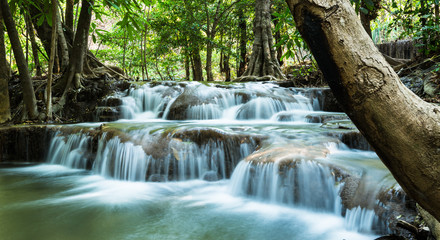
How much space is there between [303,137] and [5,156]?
6166mm

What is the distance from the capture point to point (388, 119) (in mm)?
900

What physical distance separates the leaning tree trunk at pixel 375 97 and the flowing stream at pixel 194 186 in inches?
83.8

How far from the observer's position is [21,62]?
730 cm

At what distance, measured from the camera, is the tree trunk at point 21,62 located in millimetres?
7035

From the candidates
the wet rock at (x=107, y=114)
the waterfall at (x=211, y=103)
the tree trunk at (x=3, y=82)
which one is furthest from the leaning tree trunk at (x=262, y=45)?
the tree trunk at (x=3, y=82)

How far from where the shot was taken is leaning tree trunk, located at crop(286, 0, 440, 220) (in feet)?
2.96

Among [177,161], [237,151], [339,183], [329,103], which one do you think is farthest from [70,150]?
[329,103]

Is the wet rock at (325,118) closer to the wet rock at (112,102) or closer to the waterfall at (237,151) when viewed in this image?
the waterfall at (237,151)

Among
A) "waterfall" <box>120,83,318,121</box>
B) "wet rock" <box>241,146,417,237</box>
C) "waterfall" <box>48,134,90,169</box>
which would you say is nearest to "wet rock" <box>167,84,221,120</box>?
"waterfall" <box>120,83,318,121</box>

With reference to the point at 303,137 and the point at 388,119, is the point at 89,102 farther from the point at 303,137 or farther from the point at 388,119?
the point at 388,119

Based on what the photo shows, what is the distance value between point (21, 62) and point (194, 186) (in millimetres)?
5623

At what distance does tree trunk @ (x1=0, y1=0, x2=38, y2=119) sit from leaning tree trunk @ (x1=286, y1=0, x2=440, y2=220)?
8.11 metres

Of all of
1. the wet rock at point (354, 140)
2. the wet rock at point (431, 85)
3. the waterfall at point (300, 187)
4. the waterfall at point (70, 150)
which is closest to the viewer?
the waterfall at point (300, 187)

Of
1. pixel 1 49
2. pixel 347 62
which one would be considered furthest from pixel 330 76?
pixel 1 49
